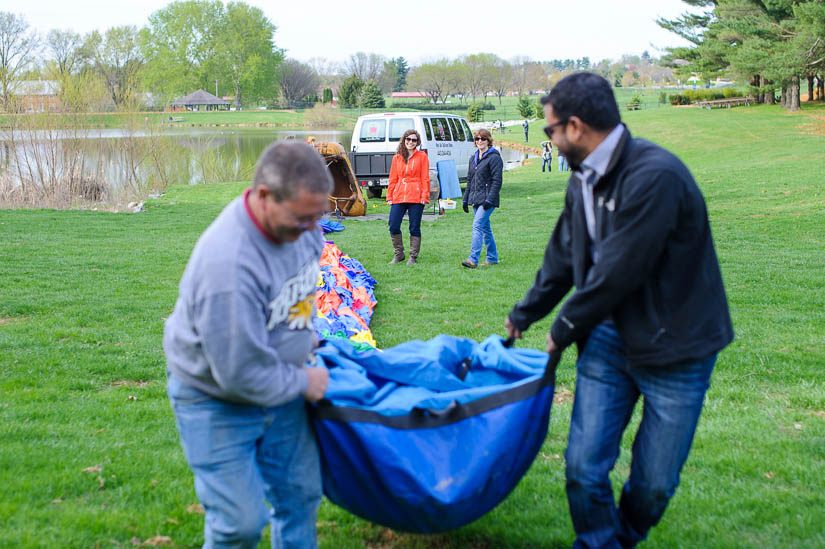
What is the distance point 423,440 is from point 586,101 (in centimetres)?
153

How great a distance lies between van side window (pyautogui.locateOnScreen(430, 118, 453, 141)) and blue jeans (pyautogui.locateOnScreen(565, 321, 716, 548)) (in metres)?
18.3

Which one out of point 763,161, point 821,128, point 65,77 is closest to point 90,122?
point 65,77

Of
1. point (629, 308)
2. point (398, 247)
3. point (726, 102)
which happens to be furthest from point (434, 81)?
point (629, 308)

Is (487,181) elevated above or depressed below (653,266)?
above

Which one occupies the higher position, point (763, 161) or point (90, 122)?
point (90, 122)

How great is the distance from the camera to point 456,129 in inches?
879

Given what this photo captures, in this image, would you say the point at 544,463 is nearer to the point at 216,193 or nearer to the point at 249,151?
the point at 216,193

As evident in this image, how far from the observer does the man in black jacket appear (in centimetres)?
269

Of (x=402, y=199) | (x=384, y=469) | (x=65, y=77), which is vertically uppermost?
(x=65, y=77)

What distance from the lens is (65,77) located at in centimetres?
2020

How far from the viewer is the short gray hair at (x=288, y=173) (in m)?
2.39

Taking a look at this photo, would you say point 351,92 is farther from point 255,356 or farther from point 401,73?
point 255,356

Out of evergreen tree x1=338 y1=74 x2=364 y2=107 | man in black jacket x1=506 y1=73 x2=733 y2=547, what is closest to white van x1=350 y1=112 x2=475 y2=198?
man in black jacket x1=506 y1=73 x2=733 y2=547

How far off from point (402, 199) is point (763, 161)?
2048 centimetres
